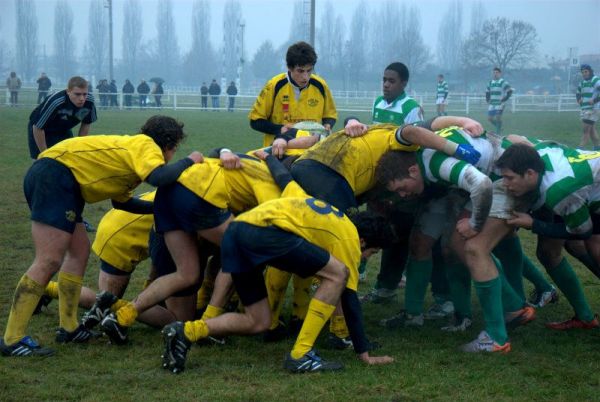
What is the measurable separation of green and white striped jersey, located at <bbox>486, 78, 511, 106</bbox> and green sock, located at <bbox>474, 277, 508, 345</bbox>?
61.4ft

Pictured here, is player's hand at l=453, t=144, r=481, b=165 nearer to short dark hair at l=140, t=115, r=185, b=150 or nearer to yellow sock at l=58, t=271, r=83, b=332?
short dark hair at l=140, t=115, r=185, b=150

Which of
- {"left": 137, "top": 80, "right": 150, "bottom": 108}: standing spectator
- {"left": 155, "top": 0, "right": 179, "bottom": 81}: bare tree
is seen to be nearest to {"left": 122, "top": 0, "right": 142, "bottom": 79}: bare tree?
{"left": 155, "top": 0, "right": 179, "bottom": 81}: bare tree

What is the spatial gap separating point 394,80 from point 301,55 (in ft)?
4.03

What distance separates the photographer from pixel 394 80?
8.19m

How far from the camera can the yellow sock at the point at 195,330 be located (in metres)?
4.88

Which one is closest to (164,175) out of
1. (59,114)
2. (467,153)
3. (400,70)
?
(467,153)

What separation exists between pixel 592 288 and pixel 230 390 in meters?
4.07

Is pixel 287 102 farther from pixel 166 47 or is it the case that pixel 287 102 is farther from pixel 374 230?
pixel 166 47

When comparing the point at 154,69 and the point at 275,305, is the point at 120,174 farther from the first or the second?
the point at 154,69

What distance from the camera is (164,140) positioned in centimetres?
564

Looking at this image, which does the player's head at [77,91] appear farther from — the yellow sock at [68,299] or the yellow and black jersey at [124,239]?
the yellow sock at [68,299]

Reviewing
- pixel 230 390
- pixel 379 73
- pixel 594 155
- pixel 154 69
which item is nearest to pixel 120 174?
pixel 230 390

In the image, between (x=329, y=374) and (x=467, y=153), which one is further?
(x=467, y=153)

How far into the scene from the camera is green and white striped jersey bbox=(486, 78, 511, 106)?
2336cm
